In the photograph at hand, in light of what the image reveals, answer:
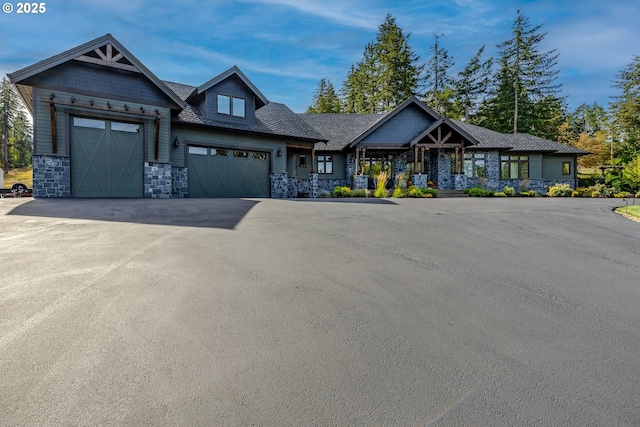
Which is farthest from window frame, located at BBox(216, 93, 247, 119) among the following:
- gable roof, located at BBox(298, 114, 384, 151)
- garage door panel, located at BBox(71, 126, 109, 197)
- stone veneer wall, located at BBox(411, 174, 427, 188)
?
stone veneer wall, located at BBox(411, 174, 427, 188)

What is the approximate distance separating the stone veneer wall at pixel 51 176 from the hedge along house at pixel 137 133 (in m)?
0.03

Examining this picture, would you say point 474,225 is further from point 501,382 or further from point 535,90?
point 535,90

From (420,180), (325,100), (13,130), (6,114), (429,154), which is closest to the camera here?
(420,180)

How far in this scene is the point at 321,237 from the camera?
588 cm

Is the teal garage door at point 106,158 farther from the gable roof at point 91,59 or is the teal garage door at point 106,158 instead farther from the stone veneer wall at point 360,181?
the stone veneer wall at point 360,181

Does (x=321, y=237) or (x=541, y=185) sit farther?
(x=541, y=185)

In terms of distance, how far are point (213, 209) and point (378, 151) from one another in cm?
1654

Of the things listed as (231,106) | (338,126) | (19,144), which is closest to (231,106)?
(231,106)

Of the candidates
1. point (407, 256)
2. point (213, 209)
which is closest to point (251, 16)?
point (213, 209)

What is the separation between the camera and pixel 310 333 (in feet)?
8.46

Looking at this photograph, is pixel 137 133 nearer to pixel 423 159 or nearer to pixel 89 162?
pixel 89 162

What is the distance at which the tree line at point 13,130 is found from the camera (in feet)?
138

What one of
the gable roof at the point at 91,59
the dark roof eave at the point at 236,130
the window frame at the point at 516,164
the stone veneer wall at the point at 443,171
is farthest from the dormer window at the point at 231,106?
the window frame at the point at 516,164

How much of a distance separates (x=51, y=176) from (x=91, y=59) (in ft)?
14.5
